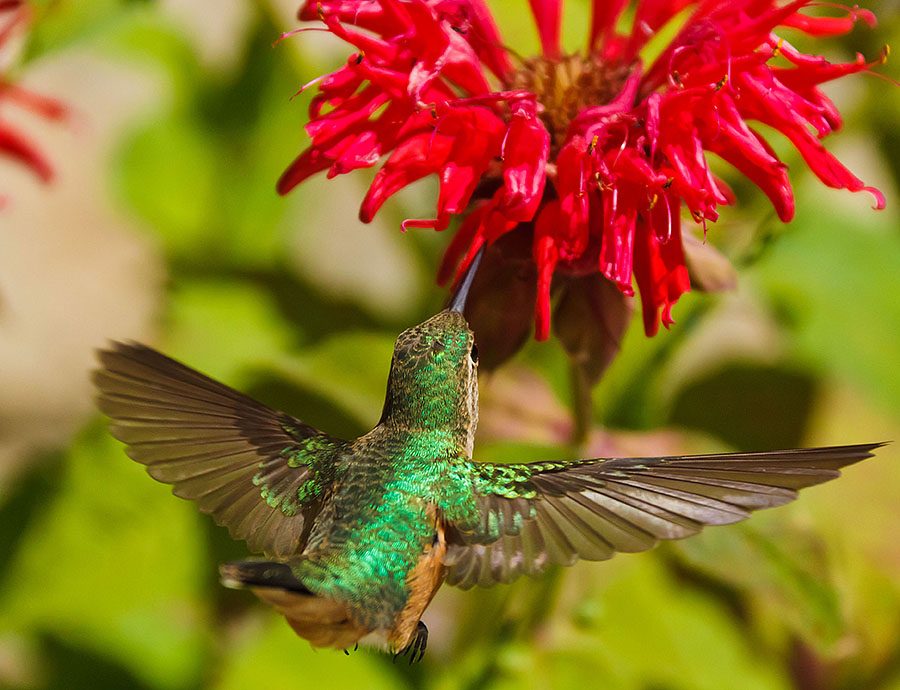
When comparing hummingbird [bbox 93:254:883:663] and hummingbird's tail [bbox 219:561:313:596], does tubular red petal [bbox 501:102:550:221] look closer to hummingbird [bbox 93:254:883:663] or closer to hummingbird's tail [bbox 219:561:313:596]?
hummingbird [bbox 93:254:883:663]

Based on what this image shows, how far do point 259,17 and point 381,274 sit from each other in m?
0.65

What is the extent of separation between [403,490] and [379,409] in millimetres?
309

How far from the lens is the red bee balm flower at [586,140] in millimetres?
684

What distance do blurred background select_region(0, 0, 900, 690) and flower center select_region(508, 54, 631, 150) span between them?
0.18m

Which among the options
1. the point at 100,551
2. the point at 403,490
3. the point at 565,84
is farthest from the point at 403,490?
the point at 100,551

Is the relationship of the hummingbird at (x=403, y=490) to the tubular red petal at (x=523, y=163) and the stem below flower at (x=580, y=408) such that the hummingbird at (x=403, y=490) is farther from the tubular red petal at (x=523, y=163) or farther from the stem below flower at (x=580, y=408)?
the stem below flower at (x=580, y=408)

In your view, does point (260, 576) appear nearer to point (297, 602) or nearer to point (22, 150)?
point (297, 602)

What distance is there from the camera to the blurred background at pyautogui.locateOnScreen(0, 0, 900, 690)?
39.8 inches

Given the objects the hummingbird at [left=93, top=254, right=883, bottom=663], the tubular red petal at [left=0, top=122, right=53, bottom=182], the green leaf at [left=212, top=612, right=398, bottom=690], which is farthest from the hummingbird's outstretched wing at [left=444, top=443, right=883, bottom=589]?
the tubular red petal at [left=0, top=122, right=53, bottom=182]

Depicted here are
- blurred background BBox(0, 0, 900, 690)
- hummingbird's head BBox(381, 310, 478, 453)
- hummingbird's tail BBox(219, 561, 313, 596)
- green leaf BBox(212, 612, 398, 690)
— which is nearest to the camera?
hummingbird's tail BBox(219, 561, 313, 596)

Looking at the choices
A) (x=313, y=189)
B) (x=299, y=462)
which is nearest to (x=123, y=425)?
(x=299, y=462)

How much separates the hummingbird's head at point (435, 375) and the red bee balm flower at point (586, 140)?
63 millimetres

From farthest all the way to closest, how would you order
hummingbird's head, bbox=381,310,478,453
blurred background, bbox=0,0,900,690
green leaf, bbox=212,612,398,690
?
green leaf, bbox=212,612,398,690 → blurred background, bbox=0,0,900,690 → hummingbird's head, bbox=381,310,478,453

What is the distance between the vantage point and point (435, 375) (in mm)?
656
